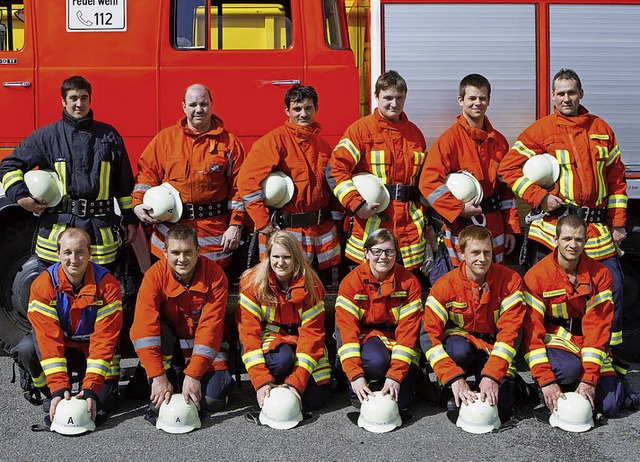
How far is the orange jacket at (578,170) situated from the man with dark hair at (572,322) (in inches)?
13.1

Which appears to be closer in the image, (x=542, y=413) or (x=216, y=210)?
(x=542, y=413)

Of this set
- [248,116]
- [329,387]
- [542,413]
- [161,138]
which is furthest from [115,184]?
[542,413]

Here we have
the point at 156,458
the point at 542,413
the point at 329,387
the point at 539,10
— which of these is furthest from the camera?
the point at 539,10

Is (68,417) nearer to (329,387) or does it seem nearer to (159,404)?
(159,404)

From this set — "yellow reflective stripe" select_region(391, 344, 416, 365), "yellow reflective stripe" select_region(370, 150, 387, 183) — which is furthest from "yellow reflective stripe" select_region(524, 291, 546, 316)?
"yellow reflective stripe" select_region(370, 150, 387, 183)

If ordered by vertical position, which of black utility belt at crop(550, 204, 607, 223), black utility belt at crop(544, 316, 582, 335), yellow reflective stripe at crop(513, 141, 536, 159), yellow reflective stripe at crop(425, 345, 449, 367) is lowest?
yellow reflective stripe at crop(425, 345, 449, 367)

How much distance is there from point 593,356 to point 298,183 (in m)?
1.95

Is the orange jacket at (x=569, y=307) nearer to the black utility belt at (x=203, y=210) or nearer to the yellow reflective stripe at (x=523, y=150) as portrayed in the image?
the yellow reflective stripe at (x=523, y=150)

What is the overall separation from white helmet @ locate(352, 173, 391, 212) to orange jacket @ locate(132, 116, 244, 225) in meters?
0.73

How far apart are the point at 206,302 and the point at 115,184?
1.03m

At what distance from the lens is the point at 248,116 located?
16.4ft

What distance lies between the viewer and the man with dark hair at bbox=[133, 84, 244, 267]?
15.1ft

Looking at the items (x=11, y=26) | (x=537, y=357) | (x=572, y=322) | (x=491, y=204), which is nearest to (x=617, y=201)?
(x=491, y=204)

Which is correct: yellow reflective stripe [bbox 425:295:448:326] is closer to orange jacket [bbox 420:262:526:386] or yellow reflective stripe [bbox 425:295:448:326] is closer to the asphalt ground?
orange jacket [bbox 420:262:526:386]
